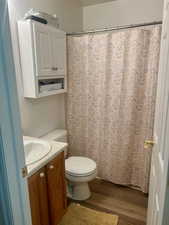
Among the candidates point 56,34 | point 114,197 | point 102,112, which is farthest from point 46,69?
point 114,197

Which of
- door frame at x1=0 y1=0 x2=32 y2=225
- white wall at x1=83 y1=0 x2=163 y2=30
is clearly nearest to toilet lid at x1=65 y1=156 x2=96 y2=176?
door frame at x1=0 y1=0 x2=32 y2=225

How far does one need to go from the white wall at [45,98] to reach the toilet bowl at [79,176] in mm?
536

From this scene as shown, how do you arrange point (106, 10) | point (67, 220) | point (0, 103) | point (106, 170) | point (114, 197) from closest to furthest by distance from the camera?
point (0, 103)
point (67, 220)
point (114, 197)
point (106, 170)
point (106, 10)

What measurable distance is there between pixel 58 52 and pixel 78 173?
1349 mm

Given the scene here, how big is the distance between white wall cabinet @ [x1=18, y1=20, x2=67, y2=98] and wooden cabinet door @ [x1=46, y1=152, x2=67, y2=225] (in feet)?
2.31

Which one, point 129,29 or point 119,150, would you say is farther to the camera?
point 119,150

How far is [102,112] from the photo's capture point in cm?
216

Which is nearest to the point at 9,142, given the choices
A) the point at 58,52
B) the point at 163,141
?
the point at 163,141

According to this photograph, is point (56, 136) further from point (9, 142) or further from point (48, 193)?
point (9, 142)

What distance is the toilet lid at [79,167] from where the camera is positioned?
71.8 inches

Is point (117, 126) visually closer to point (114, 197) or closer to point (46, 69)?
point (114, 197)

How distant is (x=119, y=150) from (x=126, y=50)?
121cm

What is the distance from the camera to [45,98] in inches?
80.4

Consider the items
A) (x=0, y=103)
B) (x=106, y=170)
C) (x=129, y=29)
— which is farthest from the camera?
(x=106, y=170)
